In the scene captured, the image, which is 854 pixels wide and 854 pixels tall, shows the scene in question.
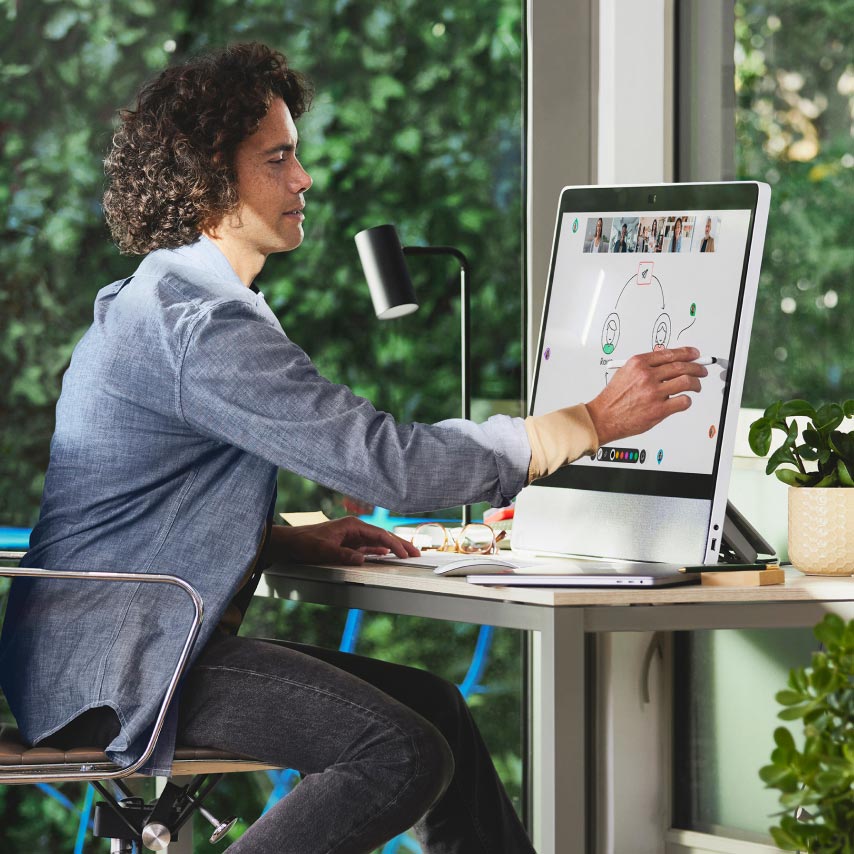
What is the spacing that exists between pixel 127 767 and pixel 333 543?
20.6 inches

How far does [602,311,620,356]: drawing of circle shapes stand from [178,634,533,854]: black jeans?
2.25ft

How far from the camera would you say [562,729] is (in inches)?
65.6

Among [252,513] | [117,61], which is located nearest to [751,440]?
[252,513]

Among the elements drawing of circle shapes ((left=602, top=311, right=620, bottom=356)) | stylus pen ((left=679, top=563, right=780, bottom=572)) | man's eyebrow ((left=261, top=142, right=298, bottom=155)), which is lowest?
stylus pen ((left=679, top=563, right=780, bottom=572))

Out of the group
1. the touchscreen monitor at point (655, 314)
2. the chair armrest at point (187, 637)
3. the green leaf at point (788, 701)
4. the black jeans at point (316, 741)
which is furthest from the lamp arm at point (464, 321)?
the green leaf at point (788, 701)

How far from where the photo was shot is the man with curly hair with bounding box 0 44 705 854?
175 centimetres

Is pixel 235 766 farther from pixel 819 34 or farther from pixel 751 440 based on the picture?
pixel 819 34

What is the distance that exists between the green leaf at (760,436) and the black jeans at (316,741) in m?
0.67

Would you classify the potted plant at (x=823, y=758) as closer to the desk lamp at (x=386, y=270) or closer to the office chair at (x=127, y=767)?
the office chair at (x=127, y=767)

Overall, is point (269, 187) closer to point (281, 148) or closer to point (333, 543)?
point (281, 148)

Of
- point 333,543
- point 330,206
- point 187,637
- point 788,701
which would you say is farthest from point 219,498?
point 330,206

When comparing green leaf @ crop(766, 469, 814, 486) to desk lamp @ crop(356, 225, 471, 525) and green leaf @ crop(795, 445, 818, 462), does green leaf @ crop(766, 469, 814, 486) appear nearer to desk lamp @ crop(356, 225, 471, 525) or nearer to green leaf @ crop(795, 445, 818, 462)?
green leaf @ crop(795, 445, 818, 462)

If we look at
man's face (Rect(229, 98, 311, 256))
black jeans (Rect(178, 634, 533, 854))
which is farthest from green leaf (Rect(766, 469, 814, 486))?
man's face (Rect(229, 98, 311, 256))

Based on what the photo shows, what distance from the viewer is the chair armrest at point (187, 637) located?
1.67m
